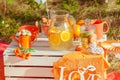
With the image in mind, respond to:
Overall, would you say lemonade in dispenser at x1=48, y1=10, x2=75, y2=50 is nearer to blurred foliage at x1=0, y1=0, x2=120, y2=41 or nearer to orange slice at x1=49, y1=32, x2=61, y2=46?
orange slice at x1=49, y1=32, x2=61, y2=46

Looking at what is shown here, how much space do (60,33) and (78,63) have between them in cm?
25

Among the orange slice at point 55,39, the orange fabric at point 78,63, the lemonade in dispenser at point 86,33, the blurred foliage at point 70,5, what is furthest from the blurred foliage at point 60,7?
the orange fabric at point 78,63

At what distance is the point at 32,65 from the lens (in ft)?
9.71

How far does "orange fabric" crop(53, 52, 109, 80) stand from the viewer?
9.25 feet

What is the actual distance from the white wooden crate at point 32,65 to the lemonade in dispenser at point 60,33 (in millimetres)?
57

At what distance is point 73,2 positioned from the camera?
558cm

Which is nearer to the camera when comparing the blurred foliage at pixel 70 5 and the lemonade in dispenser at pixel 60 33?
the lemonade in dispenser at pixel 60 33

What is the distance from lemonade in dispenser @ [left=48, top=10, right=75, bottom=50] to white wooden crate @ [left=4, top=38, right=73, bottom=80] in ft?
0.19

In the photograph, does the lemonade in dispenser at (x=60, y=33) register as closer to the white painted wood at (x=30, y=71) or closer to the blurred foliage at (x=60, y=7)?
the white painted wood at (x=30, y=71)


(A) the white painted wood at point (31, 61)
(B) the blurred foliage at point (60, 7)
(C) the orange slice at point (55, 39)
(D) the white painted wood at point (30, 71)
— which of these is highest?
(B) the blurred foliage at point (60, 7)

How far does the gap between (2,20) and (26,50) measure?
2.40m

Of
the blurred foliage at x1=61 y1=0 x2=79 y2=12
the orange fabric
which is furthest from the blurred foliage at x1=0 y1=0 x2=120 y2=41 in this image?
the orange fabric

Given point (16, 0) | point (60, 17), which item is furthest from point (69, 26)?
point (16, 0)

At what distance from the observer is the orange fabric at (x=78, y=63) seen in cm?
282
